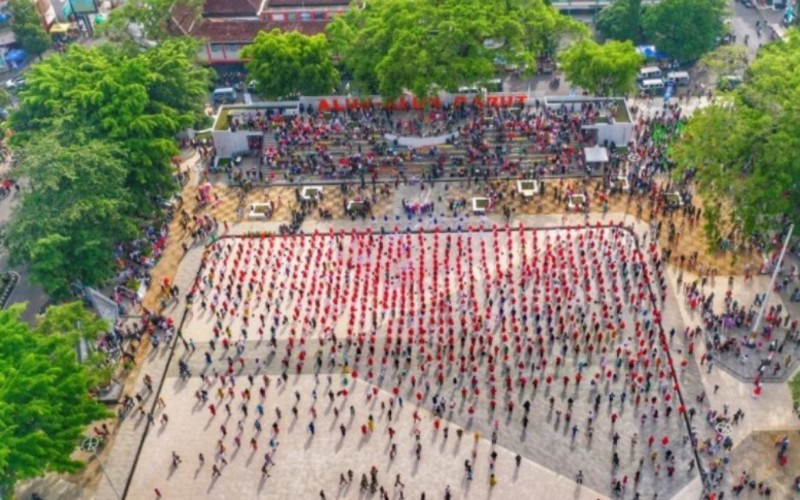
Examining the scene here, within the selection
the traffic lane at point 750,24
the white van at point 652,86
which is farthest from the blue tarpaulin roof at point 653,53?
the traffic lane at point 750,24

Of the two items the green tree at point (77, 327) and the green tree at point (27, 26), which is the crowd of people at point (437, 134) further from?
the green tree at point (27, 26)

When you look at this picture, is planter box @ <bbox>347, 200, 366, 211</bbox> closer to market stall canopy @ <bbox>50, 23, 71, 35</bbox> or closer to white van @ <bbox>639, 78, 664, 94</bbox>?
white van @ <bbox>639, 78, 664, 94</bbox>

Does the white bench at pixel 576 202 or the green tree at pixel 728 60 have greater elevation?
the green tree at pixel 728 60

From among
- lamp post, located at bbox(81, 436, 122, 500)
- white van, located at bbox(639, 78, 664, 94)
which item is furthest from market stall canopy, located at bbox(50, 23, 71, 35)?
white van, located at bbox(639, 78, 664, 94)

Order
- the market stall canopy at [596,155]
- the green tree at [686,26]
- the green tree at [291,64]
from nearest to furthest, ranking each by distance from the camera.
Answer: the market stall canopy at [596,155] < the green tree at [291,64] < the green tree at [686,26]

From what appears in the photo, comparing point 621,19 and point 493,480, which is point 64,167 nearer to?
point 493,480

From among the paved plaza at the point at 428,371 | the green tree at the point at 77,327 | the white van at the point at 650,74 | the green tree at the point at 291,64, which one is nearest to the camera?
the paved plaza at the point at 428,371
